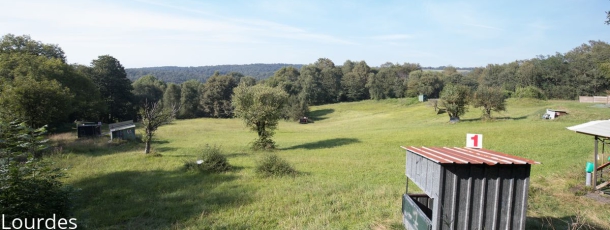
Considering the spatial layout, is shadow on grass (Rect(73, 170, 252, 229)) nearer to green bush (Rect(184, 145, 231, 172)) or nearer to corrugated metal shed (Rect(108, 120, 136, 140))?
green bush (Rect(184, 145, 231, 172))

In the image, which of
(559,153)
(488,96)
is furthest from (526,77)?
(559,153)

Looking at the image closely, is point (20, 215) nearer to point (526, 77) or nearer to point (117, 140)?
point (117, 140)

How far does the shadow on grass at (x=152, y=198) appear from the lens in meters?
9.92

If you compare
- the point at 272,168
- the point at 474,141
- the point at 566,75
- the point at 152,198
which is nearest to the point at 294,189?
the point at 272,168

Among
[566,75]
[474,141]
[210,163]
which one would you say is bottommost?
[210,163]

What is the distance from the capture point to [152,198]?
1244 cm

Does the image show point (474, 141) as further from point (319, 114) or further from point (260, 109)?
point (319, 114)

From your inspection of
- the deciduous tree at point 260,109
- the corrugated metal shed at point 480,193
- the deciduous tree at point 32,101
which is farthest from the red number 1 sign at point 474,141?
the deciduous tree at point 32,101

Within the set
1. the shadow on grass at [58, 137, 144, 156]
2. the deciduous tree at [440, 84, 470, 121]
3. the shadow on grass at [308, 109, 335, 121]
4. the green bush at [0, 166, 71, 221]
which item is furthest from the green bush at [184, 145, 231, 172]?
the shadow on grass at [308, 109, 335, 121]

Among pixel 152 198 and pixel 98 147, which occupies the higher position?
pixel 152 198

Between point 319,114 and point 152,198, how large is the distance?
65721mm

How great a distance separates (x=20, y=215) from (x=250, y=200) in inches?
243

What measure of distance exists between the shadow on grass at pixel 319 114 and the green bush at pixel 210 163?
177 ft

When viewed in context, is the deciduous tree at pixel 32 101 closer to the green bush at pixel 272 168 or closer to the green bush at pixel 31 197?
the green bush at pixel 272 168
